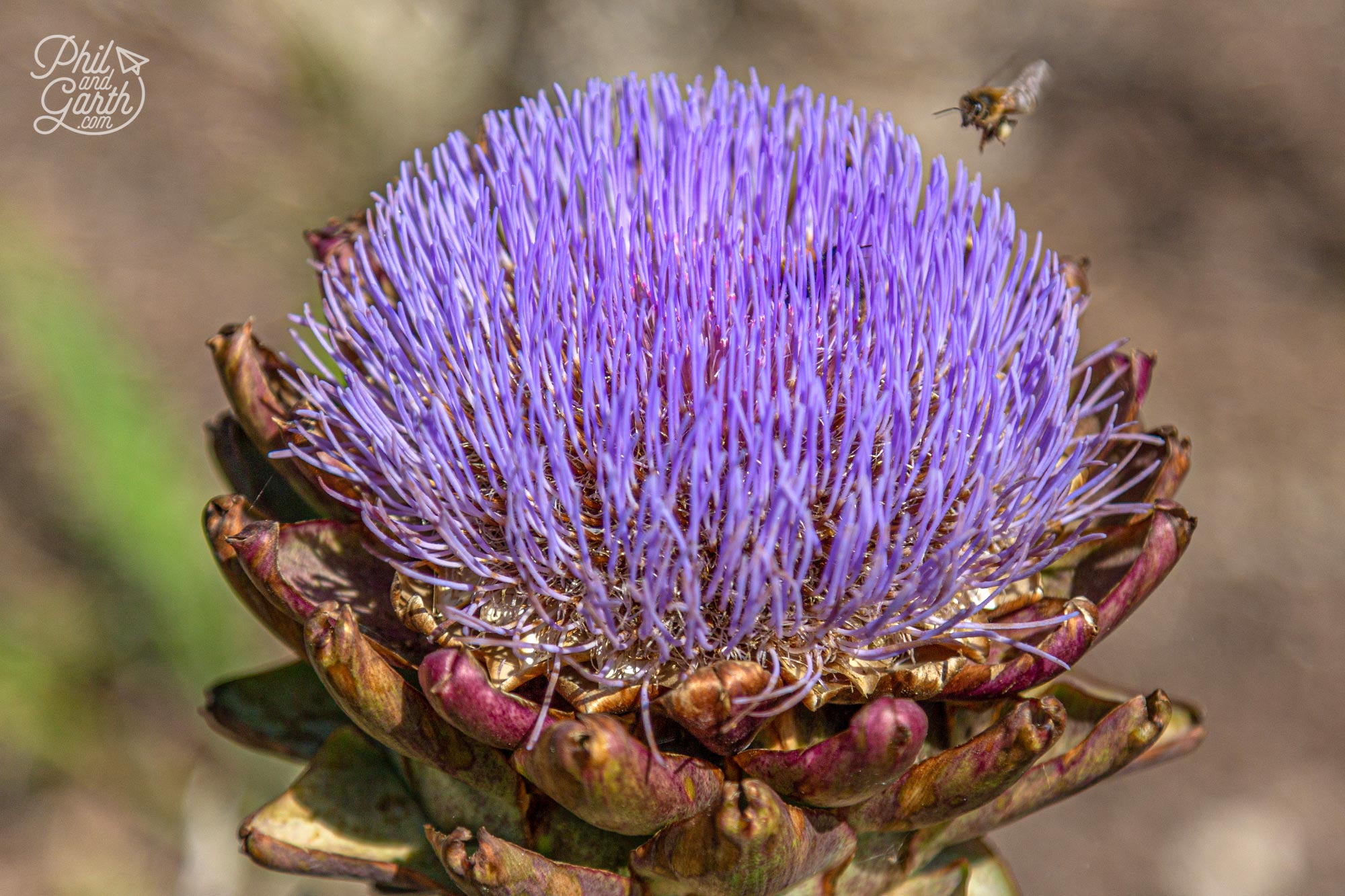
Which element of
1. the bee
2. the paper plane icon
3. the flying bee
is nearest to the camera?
the bee

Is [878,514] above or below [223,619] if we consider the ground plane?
above

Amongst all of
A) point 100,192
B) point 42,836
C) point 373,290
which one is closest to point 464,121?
point 100,192

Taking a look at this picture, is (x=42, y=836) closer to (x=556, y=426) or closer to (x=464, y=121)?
(x=556, y=426)

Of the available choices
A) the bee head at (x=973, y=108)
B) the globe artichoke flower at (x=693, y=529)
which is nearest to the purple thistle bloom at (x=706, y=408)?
the globe artichoke flower at (x=693, y=529)

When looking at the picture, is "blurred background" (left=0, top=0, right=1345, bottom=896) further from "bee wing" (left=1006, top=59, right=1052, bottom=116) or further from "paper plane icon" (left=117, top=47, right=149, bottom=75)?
"bee wing" (left=1006, top=59, right=1052, bottom=116)

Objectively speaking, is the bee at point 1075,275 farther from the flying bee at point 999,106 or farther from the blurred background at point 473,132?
the blurred background at point 473,132

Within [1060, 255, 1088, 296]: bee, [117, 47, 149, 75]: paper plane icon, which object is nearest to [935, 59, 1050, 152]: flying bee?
[1060, 255, 1088, 296]: bee

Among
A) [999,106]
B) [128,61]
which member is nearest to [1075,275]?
[999,106]
